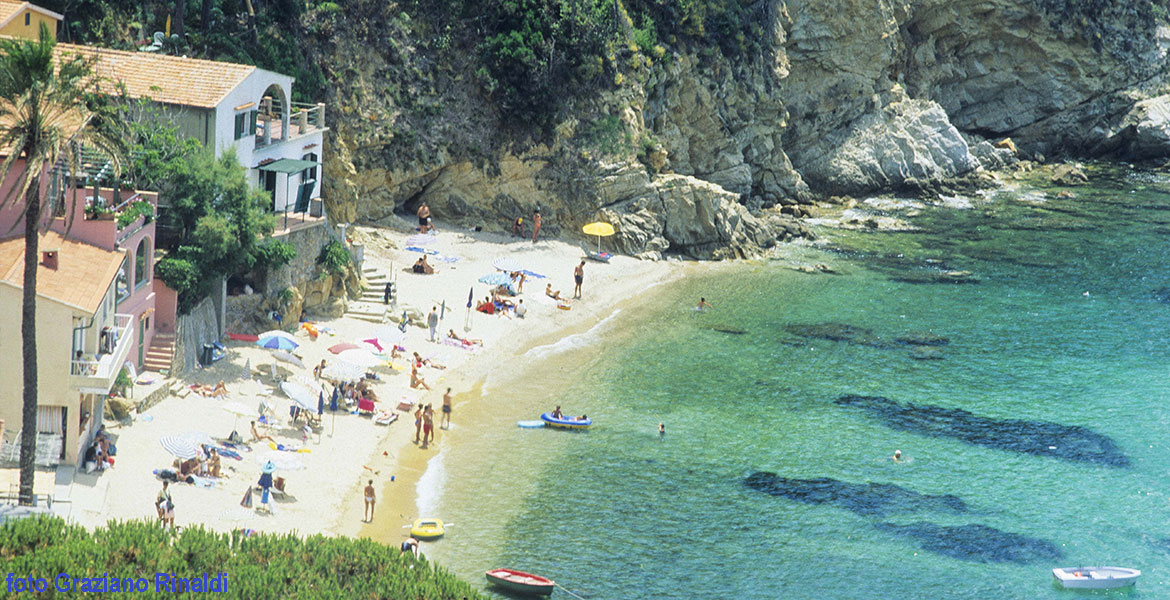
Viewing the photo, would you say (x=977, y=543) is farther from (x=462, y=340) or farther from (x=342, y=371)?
(x=462, y=340)

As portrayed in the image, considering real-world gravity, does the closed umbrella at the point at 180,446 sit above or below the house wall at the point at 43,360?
→ below

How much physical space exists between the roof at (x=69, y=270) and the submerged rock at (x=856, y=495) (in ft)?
67.9

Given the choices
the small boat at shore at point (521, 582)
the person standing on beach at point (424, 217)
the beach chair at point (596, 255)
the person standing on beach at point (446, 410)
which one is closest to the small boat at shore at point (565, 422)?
the person standing on beach at point (446, 410)

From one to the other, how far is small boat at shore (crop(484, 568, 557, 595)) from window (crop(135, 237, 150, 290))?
15780mm

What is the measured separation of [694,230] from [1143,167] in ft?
170

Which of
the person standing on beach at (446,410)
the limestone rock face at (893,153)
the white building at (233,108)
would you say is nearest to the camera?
the person standing on beach at (446,410)

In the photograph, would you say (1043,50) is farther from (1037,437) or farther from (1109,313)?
(1037,437)

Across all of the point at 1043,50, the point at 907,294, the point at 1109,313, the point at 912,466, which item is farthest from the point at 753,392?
the point at 1043,50

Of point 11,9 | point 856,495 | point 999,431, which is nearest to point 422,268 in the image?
point 11,9

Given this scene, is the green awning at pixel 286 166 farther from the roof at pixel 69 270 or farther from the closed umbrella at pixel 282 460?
the closed umbrella at pixel 282 460

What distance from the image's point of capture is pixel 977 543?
37.0m

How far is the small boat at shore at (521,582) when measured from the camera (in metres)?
32.8

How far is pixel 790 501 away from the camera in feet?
129

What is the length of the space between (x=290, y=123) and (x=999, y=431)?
102 ft
